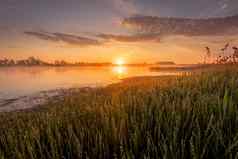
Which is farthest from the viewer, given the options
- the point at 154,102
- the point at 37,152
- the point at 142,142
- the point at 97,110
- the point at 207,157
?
the point at 97,110

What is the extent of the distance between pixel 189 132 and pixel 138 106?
3.82 ft

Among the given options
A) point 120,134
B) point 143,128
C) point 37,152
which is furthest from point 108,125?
point 37,152

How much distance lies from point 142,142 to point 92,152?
52cm

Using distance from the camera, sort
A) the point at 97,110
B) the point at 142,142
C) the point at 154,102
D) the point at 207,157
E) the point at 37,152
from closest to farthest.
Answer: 1. the point at 207,157
2. the point at 142,142
3. the point at 37,152
4. the point at 154,102
5. the point at 97,110

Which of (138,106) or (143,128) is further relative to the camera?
(138,106)

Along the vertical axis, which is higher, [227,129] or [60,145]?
[227,129]

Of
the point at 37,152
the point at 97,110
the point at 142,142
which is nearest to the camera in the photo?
the point at 142,142

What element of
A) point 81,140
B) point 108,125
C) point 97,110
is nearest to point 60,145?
point 81,140

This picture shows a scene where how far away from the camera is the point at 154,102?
3318 mm

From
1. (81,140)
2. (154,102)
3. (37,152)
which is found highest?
(154,102)

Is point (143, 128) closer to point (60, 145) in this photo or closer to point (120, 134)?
point (120, 134)

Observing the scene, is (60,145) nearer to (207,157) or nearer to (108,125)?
(108,125)

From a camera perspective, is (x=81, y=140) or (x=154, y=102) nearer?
(x=81, y=140)

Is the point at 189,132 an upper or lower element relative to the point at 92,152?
upper
